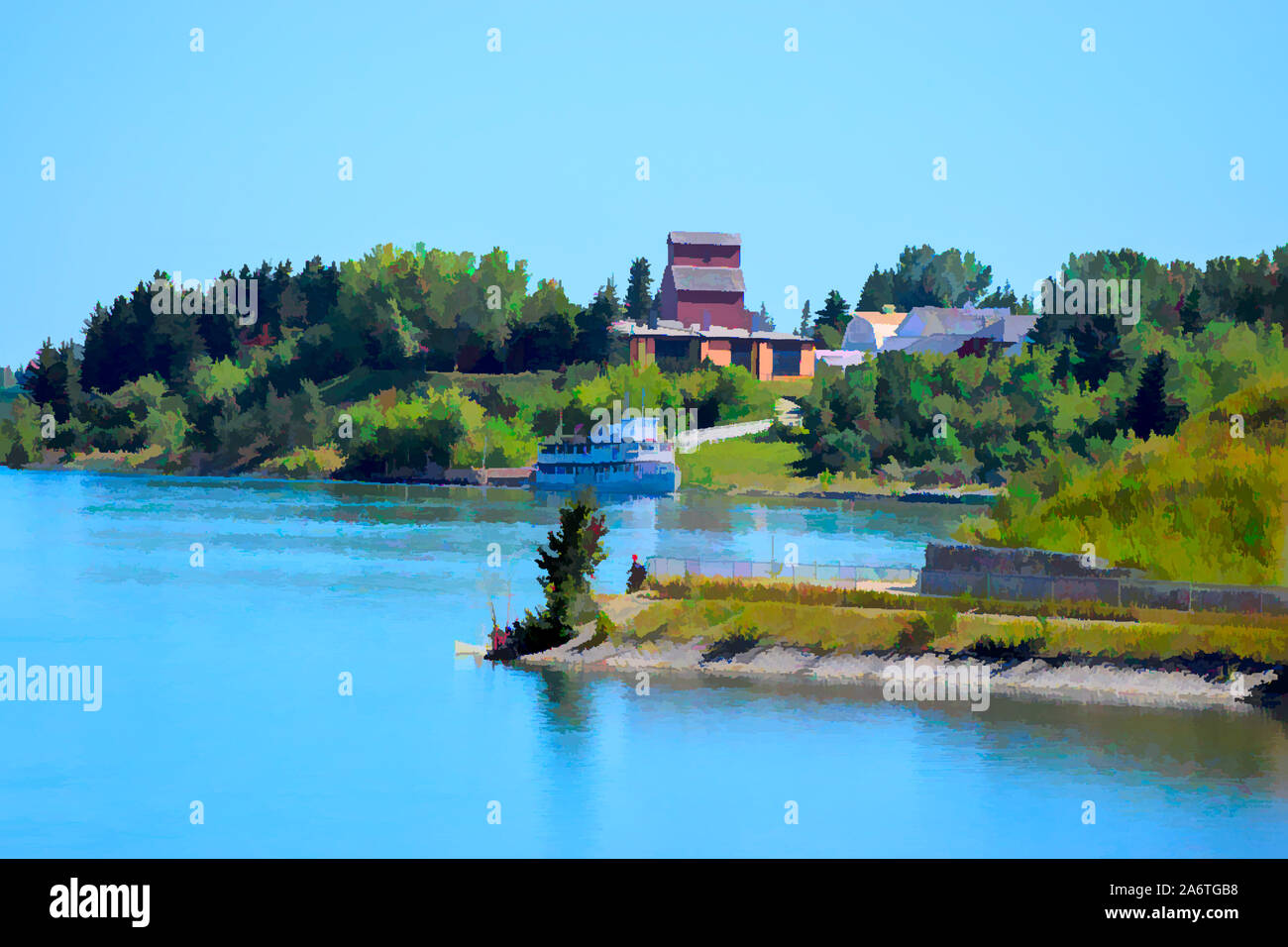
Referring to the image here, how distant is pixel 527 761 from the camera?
37656 mm

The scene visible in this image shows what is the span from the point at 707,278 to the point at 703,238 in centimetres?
661

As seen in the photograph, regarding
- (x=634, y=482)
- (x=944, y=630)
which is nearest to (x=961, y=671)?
(x=944, y=630)

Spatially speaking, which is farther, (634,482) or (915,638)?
(634,482)

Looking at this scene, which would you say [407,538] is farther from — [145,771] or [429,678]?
[145,771]

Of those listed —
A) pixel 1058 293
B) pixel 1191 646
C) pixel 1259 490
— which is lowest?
pixel 1191 646

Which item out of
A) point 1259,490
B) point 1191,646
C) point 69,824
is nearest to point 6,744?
point 69,824

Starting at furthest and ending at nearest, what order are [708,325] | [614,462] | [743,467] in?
[708,325] < [743,467] < [614,462]

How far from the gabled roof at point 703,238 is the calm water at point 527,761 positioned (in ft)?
408

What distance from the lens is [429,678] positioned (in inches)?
1855

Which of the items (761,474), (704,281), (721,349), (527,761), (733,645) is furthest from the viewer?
(704,281)

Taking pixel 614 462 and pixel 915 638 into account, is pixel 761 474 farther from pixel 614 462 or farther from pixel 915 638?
pixel 915 638

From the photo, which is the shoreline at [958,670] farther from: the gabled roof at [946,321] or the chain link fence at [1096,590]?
the gabled roof at [946,321]

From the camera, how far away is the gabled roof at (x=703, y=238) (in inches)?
7131

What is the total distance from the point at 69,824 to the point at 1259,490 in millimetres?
34249
